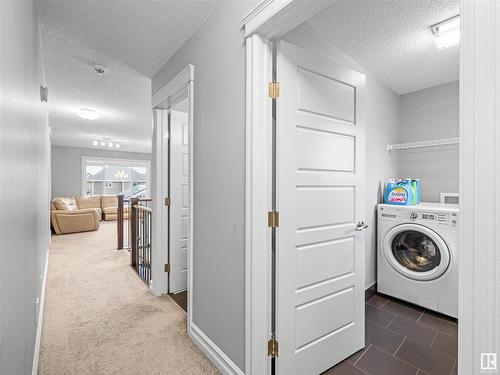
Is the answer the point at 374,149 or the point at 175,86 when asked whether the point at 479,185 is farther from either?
the point at 374,149

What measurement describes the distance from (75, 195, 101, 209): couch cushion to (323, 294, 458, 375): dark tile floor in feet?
26.0

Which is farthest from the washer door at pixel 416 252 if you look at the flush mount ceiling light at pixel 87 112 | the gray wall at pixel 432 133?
the flush mount ceiling light at pixel 87 112

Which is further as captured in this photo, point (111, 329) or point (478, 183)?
point (111, 329)

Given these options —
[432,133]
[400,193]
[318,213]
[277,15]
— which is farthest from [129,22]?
[432,133]

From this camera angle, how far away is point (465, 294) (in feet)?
2.16

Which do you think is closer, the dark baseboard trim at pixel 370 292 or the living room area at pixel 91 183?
the dark baseboard trim at pixel 370 292

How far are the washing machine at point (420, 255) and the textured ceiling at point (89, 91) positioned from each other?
3.17 m

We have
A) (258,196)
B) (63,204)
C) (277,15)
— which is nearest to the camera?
(277,15)

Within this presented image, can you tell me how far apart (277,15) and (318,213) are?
1.11 meters

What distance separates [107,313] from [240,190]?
1.91 metres

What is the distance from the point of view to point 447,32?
73.1 inches

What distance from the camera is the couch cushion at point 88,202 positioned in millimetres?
7383

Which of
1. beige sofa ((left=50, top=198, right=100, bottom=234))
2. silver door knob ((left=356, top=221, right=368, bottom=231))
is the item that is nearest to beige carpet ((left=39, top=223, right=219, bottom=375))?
silver door knob ((left=356, top=221, right=368, bottom=231))

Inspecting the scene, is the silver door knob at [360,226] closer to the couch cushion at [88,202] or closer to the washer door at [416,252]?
the washer door at [416,252]
